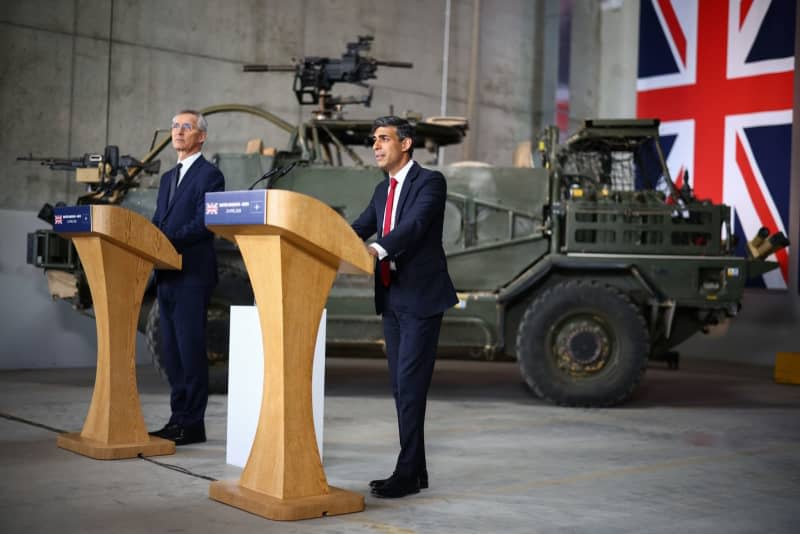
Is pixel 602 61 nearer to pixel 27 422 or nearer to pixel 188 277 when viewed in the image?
pixel 188 277

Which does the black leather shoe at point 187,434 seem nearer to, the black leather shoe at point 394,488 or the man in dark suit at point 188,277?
the man in dark suit at point 188,277

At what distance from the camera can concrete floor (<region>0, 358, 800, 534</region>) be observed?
3377 millimetres

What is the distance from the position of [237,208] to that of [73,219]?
1.40 meters

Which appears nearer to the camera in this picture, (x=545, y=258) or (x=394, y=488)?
(x=394, y=488)

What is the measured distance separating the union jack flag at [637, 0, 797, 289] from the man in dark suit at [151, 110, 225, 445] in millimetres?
7450

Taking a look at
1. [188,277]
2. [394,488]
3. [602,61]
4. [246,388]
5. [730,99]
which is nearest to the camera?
[394,488]

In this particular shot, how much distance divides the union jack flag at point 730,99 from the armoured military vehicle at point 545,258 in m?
3.22

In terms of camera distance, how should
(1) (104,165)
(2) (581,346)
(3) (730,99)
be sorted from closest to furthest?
(2) (581,346)
(1) (104,165)
(3) (730,99)

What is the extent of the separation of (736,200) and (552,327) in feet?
15.9

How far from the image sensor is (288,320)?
3.23m

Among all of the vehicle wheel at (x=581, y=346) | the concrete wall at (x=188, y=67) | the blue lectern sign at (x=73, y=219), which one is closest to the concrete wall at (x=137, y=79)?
the concrete wall at (x=188, y=67)

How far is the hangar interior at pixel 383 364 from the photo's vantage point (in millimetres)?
3658

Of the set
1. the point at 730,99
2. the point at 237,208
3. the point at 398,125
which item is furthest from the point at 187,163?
the point at 730,99

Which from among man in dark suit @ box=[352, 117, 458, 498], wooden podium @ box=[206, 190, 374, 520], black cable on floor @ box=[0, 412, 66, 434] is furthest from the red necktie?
black cable on floor @ box=[0, 412, 66, 434]
